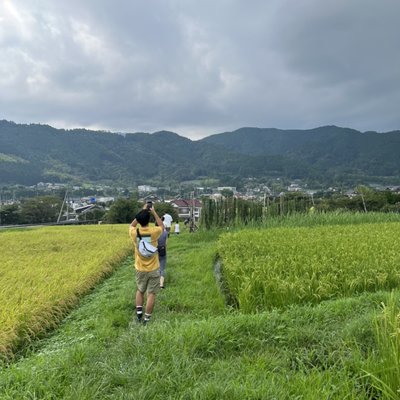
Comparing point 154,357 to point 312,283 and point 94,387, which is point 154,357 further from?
point 312,283

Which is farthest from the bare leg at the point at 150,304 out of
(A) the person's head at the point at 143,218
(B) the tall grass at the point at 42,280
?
(B) the tall grass at the point at 42,280

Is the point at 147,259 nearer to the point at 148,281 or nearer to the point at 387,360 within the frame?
the point at 148,281

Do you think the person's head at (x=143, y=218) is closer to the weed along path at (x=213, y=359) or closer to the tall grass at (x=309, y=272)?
the weed along path at (x=213, y=359)

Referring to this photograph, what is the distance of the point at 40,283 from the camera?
7.52 m

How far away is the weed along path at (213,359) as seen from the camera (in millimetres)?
3262

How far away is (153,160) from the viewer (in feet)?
576

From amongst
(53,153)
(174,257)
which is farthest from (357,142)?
(174,257)

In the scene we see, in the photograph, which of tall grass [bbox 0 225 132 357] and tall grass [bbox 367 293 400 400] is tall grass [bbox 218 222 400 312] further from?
tall grass [bbox 0 225 132 357]

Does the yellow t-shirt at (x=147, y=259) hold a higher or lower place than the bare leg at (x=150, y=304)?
higher

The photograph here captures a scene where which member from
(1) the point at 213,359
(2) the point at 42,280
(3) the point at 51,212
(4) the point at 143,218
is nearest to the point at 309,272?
(4) the point at 143,218

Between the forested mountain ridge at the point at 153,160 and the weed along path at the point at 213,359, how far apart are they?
412 feet

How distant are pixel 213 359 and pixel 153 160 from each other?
174356 mm

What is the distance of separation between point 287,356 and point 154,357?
1467 millimetres

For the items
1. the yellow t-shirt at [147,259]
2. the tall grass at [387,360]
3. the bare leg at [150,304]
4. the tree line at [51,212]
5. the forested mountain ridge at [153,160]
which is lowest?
the tree line at [51,212]
